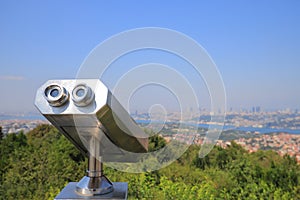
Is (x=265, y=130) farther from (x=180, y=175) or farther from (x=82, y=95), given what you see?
(x=82, y=95)

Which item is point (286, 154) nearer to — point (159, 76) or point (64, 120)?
point (159, 76)

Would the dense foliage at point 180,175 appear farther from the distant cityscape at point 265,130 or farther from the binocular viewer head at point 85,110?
the binocular viewer head at point 85,110

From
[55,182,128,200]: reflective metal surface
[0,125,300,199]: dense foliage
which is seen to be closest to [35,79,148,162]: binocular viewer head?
[55,182,128,200]: reflective metal surface

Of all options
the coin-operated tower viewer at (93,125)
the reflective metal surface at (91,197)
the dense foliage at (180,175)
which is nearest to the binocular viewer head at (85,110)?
the coin-operated tower viewer at (93,125)

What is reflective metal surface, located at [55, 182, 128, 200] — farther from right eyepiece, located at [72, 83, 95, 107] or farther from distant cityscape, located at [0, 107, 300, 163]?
distant cityscape, located at [0, 107, 300, 163]

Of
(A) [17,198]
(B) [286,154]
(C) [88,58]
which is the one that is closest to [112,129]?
(C) [88,58]

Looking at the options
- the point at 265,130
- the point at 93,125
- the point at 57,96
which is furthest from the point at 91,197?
the point at 265,130

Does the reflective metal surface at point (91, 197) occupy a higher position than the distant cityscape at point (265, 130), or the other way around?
the reflective metal surface at point (91, 197)
